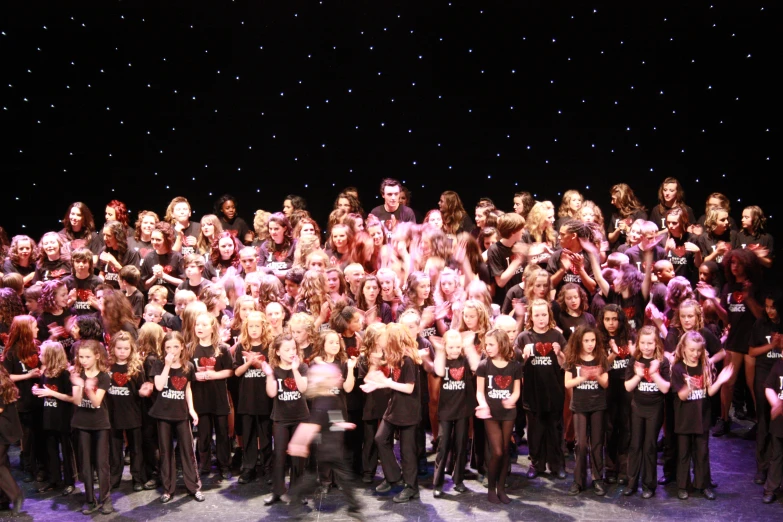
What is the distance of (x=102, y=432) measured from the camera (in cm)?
538

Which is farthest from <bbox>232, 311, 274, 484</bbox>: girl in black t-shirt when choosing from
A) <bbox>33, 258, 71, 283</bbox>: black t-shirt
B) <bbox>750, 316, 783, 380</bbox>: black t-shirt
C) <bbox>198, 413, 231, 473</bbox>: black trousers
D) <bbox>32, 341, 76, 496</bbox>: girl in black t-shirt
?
<bbox>750, 316, 783, 380</bbox>: black t-shirt

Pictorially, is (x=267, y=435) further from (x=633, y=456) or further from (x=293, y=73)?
(x=293, y=73)

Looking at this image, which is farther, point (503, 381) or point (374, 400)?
point (374, 400)

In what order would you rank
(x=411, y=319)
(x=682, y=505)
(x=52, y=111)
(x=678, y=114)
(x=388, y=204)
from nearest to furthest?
(x=682, y=505), (x=411, y=319), (x=388, y=204), (x=678, y=114), (x=52, y=111)

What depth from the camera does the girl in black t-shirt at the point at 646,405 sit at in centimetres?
542

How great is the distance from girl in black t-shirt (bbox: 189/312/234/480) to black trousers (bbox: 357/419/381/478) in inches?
36.6

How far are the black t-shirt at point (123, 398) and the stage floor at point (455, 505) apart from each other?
1.57 feet

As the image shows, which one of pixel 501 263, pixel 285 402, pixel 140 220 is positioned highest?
pixel 140 220

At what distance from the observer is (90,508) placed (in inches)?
210

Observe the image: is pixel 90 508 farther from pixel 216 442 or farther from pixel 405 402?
pixel 405 402

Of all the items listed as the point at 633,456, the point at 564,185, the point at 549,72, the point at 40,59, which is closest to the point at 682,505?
the point at 633,456

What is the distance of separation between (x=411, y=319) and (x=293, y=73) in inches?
163

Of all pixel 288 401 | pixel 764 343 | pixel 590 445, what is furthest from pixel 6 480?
pixel 764 343

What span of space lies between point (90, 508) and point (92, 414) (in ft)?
1.89
